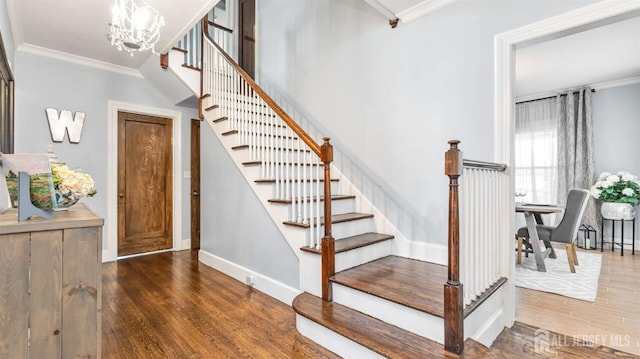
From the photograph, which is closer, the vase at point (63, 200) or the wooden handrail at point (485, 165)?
the vase at point (63, 200)

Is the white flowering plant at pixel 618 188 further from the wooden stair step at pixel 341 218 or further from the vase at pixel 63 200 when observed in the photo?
the vase at pixel 63 200

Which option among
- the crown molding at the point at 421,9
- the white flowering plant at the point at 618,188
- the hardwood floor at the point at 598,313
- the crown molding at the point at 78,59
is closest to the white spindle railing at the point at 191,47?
the crown molding at the point at 78,59

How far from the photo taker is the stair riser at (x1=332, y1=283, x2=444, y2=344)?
1824mm

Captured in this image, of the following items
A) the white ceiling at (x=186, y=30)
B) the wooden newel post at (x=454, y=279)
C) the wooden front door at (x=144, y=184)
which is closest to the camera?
the wooden newel post at (x=454, y=279)

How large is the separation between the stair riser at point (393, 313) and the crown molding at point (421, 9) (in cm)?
257

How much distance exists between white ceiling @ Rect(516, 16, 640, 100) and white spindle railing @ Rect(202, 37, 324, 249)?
3181 mm

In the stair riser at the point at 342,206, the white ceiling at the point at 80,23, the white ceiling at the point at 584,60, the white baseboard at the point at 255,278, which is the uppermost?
the white ceiling at the point at 584,60

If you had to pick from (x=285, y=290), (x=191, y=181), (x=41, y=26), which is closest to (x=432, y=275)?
(x=285, y=290)

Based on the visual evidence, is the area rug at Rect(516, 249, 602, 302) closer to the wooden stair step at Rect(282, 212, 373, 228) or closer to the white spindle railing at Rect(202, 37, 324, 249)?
the wooden stair step at Rect(282, 212, 373, 228)

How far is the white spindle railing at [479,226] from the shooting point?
1889mm

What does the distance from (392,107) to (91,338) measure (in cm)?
291

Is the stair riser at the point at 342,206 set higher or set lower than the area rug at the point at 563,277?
higher

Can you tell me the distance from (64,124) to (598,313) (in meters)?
6.04

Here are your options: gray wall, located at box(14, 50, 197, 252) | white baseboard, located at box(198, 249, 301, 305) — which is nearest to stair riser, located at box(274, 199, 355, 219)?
white baseboard, located at box(198, 249, 301, 305)
